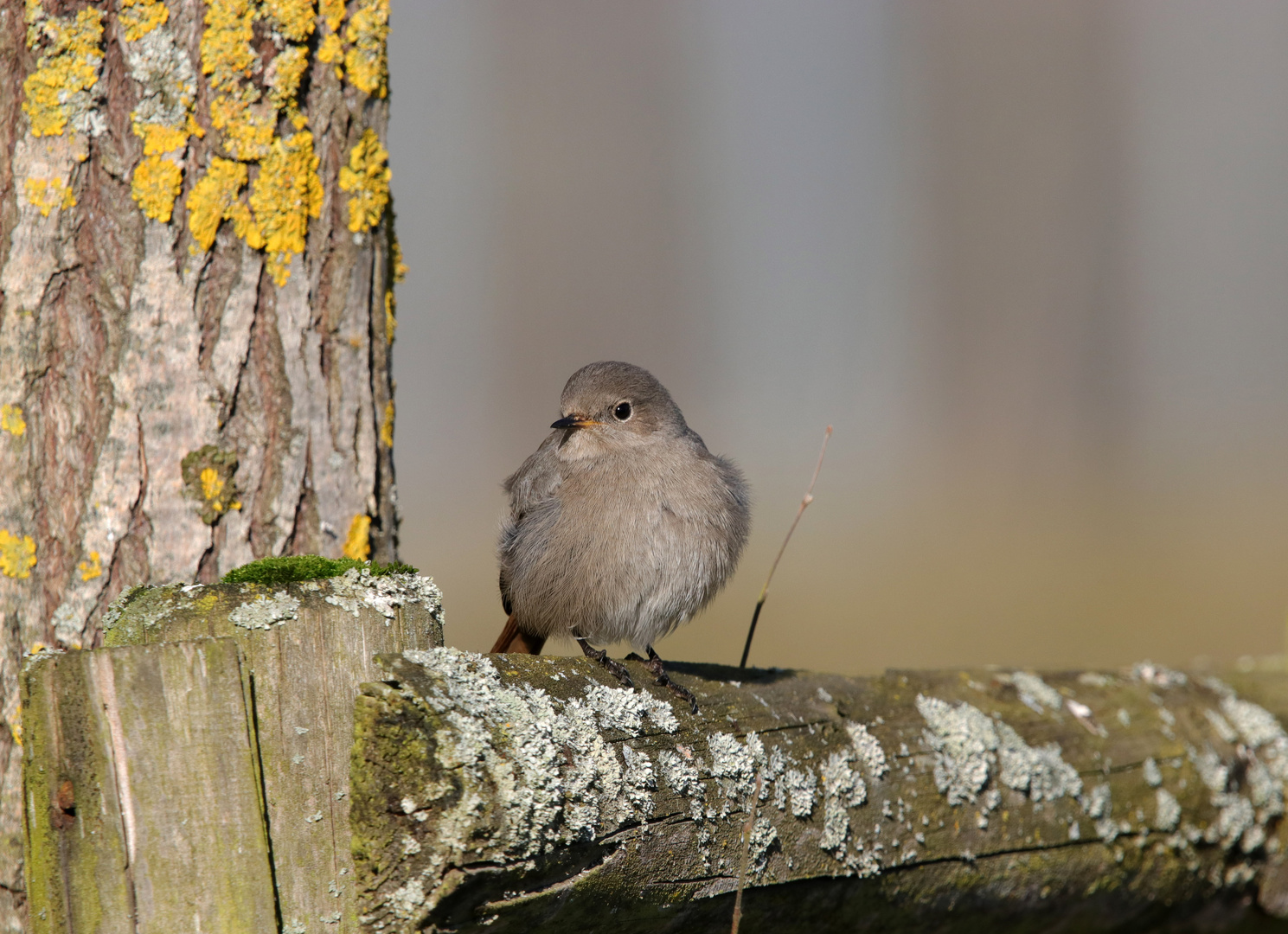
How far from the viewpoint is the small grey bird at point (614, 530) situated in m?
3.80

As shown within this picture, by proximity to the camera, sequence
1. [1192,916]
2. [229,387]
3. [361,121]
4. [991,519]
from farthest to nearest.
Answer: [991,519]
[1192,916]
[361,121]
[229,387]

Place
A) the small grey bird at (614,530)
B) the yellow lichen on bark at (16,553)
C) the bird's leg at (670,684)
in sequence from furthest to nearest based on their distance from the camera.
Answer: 1. the small grey bird at (614,530)
2. the yellow lichen on bark at (16,553)
3. the bird's leg at (670,684)

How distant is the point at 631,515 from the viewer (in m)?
3.84

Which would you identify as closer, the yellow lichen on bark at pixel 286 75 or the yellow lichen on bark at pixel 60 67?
the yellow lichen on bark at pixel 60 67

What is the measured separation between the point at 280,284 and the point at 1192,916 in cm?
367

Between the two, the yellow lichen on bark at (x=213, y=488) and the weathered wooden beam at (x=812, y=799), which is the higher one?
the yellow lichen on bark at (x=213, y=488)

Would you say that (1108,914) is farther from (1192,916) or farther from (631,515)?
(631,515)

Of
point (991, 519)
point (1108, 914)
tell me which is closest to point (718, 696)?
point (1108, 914)

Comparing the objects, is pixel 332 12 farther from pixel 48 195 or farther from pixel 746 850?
pixel 746 850

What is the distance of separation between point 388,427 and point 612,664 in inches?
41.4

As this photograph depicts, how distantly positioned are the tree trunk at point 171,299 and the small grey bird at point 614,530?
0.84 meters

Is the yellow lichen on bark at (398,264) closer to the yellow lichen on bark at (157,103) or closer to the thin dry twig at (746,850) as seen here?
→ the yellow lichen on bark at (157,103)

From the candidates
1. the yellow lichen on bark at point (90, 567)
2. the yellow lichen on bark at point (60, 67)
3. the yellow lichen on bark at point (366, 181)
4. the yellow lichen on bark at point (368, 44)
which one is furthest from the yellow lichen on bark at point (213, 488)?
the yellow lichen on bark at point (368, 44)

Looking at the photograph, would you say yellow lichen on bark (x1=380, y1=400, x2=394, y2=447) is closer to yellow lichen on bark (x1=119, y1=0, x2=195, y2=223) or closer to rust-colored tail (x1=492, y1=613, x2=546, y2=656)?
yellow lichen on bark (x1=119, y1=0, x2=195, y2=223)
